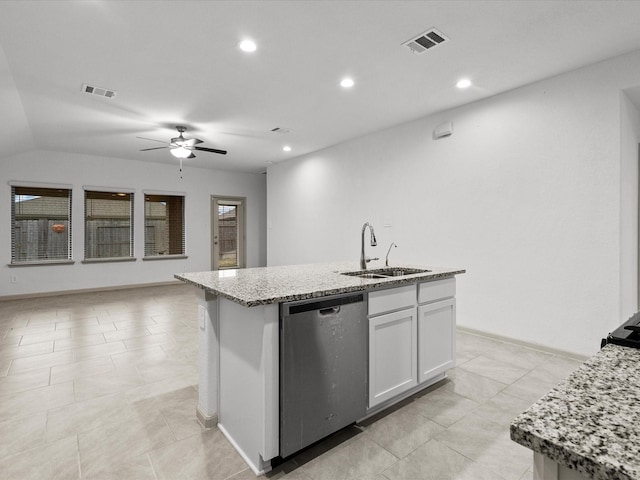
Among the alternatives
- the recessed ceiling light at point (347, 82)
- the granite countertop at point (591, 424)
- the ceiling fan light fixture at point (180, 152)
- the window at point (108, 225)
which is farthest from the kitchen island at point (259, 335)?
the window at point (108, 225)

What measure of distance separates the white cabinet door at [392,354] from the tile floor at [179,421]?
185mm

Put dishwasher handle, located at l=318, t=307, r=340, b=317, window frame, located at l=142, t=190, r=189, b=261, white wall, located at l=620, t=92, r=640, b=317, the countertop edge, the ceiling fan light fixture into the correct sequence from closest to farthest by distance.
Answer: the countertop edge → dishwasher handle, located at l=318, t=307, r=340, b=317 → white wall, located at l=620, t=92, r=640, b=317 → the ceiling fan light fixture → window frame, located at l=142, t=190, r=189, b=261

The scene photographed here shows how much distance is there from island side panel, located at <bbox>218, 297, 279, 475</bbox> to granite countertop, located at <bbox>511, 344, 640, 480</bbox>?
1230 mm

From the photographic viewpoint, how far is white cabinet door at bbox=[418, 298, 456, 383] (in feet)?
8.03

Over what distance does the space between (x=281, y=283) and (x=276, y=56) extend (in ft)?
7.03

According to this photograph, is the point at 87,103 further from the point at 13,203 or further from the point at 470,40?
the point at 470,40

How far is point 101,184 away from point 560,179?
7740 millimetres

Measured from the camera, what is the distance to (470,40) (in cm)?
277

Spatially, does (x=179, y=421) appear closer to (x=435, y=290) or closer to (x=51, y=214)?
(x=435, y=290)

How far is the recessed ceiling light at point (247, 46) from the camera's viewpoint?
2779 mm

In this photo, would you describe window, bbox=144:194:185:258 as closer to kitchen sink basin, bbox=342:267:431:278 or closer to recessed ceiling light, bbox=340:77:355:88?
recessed ceiling light, bbox=340:77:355:88

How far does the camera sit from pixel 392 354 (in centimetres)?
222

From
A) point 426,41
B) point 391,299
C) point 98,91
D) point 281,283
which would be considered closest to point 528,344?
point 391,299

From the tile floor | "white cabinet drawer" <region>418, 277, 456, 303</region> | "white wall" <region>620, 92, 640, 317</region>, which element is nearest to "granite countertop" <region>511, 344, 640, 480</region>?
the tile floor
